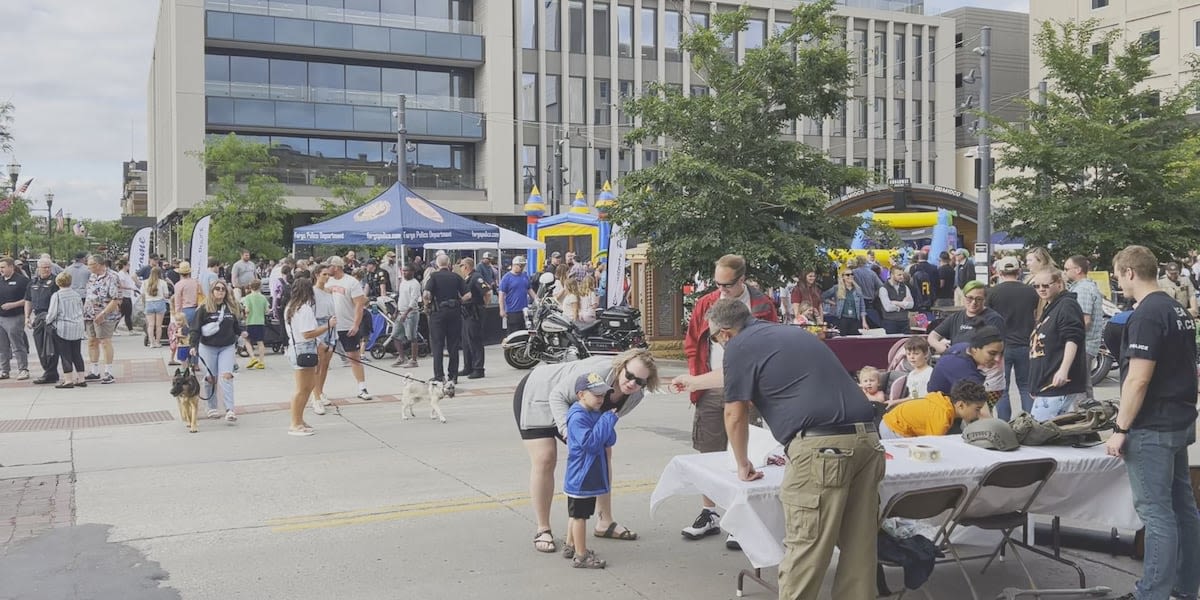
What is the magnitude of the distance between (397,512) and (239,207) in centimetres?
3171

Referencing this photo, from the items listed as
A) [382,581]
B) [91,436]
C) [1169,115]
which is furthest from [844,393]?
[1169,115]

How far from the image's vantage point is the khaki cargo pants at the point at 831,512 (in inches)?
185

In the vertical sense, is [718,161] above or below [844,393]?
above

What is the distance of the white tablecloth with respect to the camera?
5059mm

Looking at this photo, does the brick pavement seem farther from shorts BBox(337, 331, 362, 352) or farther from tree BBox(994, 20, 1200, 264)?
tree BBox(994, 20, 1200, 264)

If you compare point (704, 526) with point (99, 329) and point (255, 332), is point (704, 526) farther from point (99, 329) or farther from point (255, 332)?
point (255, 332)

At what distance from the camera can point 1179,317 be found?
5.18 metres

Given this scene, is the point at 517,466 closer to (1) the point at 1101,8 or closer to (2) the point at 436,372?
(2) the point at 436,372

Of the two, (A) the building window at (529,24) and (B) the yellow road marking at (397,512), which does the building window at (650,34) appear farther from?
(B) the yellow road marking at (397,512)

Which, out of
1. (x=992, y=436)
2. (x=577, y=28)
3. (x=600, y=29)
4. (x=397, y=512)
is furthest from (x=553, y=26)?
(x=992, y=436)

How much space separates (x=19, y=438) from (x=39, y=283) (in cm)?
524

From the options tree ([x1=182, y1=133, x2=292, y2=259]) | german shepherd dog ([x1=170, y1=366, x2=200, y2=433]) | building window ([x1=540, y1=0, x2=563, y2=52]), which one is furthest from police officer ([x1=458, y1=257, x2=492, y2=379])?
building window ([x1=540, y1=0, x2=563, y2=52])

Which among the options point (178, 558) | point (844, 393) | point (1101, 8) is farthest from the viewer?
point (1101, 8)

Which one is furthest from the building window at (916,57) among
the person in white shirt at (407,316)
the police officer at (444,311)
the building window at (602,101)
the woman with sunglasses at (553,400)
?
the woman with sunglasses at (553,400)
